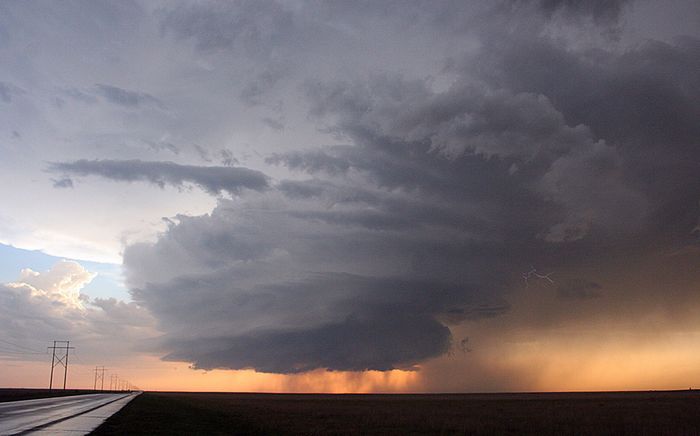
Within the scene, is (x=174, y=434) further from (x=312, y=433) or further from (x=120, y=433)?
(x=312, y=433)

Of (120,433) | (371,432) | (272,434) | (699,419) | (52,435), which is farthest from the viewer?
(699,419)

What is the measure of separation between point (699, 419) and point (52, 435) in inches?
1910

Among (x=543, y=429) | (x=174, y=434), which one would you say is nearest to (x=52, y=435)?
(x=174, y=434)

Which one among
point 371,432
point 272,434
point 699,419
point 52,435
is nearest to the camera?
point 52,435

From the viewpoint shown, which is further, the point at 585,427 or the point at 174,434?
the point at 585,427

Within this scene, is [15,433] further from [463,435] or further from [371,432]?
[463,435]

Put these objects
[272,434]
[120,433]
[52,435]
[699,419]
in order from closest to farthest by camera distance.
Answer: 1. [52,435]
2. [120,433]
3. [272,434]
4. [699,419]

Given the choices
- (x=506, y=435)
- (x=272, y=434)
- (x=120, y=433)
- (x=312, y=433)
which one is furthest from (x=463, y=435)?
(x=120, y=433)

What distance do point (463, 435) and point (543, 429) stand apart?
7675 millimetres

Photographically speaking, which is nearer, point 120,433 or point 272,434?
point 120,433

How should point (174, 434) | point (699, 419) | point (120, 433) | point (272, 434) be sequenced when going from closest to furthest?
point (120, 433)
point (174, 434)
point (272, 434)
point (699, 419)

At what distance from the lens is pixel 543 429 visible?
1561 inches

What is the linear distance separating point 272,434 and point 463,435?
11842mm

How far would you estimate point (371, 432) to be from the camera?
38250 mm
